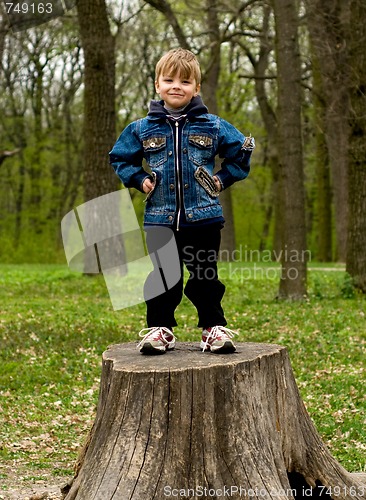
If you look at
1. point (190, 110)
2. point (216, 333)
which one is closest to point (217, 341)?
point (216, 333)

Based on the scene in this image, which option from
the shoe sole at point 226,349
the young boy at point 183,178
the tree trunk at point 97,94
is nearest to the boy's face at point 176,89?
the young boy at point 183,178

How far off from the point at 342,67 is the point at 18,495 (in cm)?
1455

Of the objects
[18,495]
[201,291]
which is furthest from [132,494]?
[18,495]

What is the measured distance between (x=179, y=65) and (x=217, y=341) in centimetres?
181

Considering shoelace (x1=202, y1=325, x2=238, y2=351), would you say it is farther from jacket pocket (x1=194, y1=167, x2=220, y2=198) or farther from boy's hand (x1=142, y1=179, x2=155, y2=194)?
boy's hand (x1=142, y1=179, x2=155, y2=194)

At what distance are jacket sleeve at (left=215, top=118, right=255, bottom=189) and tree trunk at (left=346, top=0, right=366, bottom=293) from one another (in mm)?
10053

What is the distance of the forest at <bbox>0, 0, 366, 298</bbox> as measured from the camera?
49.3ft

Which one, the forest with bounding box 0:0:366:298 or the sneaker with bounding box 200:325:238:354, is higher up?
the forest with bounding box 0:0:366:298

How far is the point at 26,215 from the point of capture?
41219 millimetres

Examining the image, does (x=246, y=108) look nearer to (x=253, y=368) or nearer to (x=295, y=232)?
(x=295, y=232)

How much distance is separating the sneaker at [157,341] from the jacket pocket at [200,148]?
1150 millimetres

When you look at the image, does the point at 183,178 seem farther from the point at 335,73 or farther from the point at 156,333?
the point at 335,73

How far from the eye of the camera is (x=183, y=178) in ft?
17.3

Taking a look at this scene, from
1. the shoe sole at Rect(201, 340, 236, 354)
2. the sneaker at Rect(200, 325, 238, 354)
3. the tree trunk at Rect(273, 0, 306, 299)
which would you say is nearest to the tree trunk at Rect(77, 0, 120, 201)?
the tree trunk at Rect(273, 0, 306, 299)
